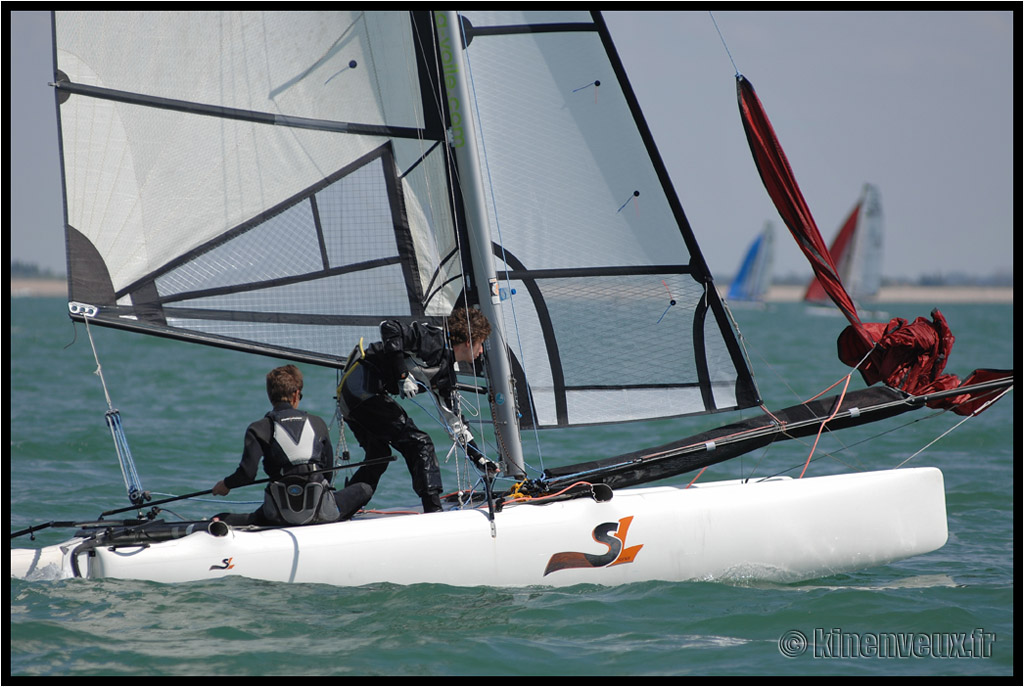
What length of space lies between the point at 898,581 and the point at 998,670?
98 centimetres

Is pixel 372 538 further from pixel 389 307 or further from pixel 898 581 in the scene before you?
pixel 898 581

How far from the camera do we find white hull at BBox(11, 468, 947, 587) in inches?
168

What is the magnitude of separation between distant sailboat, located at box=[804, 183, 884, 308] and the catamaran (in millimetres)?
31091

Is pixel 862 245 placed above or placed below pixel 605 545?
above

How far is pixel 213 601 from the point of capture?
163 inches

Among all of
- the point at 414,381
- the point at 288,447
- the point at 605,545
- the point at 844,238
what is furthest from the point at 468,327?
the point at 844,238

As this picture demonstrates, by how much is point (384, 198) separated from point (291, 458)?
151 centimetres

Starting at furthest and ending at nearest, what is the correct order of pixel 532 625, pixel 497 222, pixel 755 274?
pixel 755 274
pixel 497 222
pixel 532 625

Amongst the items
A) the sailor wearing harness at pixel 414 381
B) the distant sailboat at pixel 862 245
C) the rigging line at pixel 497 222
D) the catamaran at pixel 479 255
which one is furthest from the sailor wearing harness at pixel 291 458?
the distant sailboat at pixel 862 245

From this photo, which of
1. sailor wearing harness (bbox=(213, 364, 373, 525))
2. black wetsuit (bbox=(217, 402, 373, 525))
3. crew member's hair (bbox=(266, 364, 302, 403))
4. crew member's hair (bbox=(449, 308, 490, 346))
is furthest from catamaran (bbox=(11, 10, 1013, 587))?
crew member's hair (bbox=(266, 364, 302, 403))

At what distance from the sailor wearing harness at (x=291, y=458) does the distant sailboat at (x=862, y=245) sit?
32.5 meters

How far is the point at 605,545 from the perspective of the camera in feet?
15.0

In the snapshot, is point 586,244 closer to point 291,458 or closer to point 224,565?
point 291,458

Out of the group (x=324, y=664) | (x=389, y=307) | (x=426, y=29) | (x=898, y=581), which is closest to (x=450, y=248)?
(x=389, y=307)
